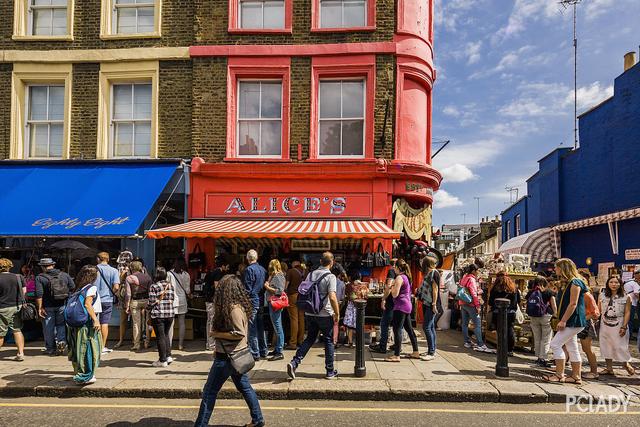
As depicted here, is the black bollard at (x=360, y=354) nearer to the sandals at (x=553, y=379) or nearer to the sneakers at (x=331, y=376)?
the sneakers at (x=331, y=376)

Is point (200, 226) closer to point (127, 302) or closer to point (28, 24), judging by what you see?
point (127, 302)

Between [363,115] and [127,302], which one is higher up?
[363,115]

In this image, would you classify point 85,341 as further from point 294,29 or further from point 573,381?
point 294,29

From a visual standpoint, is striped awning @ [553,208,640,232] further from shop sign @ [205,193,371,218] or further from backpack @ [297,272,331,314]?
backpack @ [297,272,331,314]

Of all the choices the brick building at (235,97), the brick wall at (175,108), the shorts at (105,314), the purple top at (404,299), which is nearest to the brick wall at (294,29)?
the brick building at (235,97)

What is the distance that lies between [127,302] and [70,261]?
343 centimetres

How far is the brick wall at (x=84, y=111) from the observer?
37.5 feet

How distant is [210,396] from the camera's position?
Answer: 15.1ft

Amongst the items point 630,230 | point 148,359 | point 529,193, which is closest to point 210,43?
point 148,359

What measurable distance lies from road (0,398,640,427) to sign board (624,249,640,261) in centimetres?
872

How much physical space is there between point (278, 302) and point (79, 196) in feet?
18.7

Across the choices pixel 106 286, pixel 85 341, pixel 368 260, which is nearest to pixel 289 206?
pixel 368 260

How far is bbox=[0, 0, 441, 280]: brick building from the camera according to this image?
10.8 metres

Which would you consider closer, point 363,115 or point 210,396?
point 210,396
